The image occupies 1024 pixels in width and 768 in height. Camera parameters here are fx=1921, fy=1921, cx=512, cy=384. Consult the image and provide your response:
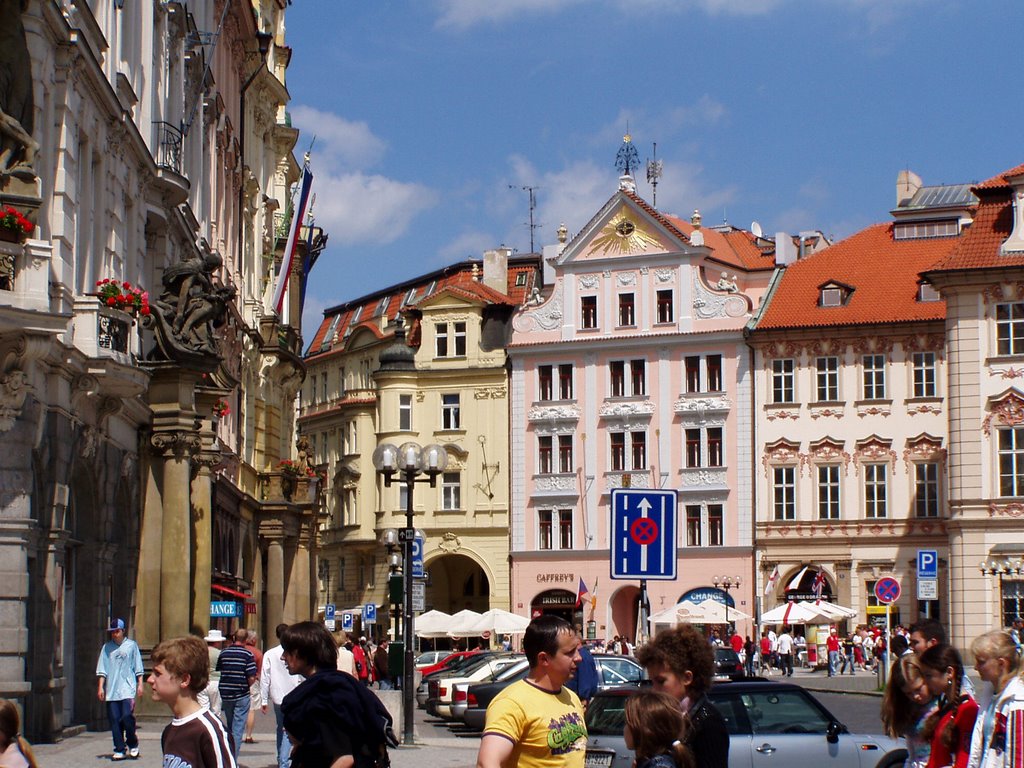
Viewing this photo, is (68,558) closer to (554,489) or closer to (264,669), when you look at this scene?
(264,669)

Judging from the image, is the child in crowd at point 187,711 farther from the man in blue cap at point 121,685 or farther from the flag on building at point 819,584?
the flag on building at point 819,584

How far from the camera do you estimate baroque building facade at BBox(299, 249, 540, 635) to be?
7488cm

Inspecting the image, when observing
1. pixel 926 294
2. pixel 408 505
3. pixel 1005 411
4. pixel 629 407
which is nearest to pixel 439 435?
pixel 629 407

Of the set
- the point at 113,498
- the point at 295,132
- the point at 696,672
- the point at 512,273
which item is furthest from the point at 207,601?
the point at 512,273

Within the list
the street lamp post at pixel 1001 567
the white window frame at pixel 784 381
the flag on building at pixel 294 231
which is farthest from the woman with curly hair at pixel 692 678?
the white window frame at pixel 784 381

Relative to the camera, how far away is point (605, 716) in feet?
56.3

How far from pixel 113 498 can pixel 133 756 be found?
6.22 m

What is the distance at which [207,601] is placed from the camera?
108 feet

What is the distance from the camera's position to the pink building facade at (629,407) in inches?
2753

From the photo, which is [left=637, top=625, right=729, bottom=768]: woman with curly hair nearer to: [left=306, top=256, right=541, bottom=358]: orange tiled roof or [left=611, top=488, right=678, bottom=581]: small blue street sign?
[left=611, top=488, right=678, bottom=581]: small blue street sign

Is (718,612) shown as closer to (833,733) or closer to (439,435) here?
(439,435)

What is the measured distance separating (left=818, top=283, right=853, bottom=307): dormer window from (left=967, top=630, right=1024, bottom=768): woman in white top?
60.0 m

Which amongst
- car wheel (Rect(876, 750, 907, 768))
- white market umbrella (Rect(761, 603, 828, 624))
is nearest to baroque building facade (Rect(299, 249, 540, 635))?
white market umbrella (Rect(761, 603, 828, 624))

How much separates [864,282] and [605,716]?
5357 cm
